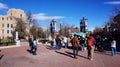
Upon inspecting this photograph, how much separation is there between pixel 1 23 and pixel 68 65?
95349 mm

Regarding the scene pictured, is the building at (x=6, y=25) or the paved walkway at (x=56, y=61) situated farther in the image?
the building at (x=6, y=25)

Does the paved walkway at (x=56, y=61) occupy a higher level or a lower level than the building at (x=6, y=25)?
lower

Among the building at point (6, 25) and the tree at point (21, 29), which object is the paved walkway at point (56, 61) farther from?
the building at point (6, 25)

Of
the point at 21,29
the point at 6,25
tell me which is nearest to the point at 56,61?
the point at 21,29

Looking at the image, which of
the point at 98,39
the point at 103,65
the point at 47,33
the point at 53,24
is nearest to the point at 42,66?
the point at 103,65

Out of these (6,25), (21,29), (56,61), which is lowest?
(56,61)

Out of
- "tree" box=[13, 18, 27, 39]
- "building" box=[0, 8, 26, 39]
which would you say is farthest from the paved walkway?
"building" box=[0, 8, 26, 39]

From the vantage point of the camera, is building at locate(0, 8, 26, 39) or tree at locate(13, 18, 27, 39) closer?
tree at locate(13, 18, 27, 39)

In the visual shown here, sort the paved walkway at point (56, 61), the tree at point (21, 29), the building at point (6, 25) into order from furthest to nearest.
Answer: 1. the building at point (6, 25)
2. the tree at point (21, 29)
3. the paved walkway at point (56, 61)

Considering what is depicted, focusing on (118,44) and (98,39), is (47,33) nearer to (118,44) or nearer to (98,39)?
(118,44)

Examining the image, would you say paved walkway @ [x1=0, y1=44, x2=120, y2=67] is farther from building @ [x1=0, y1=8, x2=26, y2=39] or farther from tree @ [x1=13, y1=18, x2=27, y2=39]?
building @ [x1=0, y1=8, x2=26, y2=39]

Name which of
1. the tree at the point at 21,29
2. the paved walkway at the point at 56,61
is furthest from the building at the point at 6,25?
the paved walkway at the point at 56,61

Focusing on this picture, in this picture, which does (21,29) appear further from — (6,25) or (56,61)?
(56,61)

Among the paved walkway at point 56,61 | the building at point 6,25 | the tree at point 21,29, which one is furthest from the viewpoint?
the building at point 6,25
